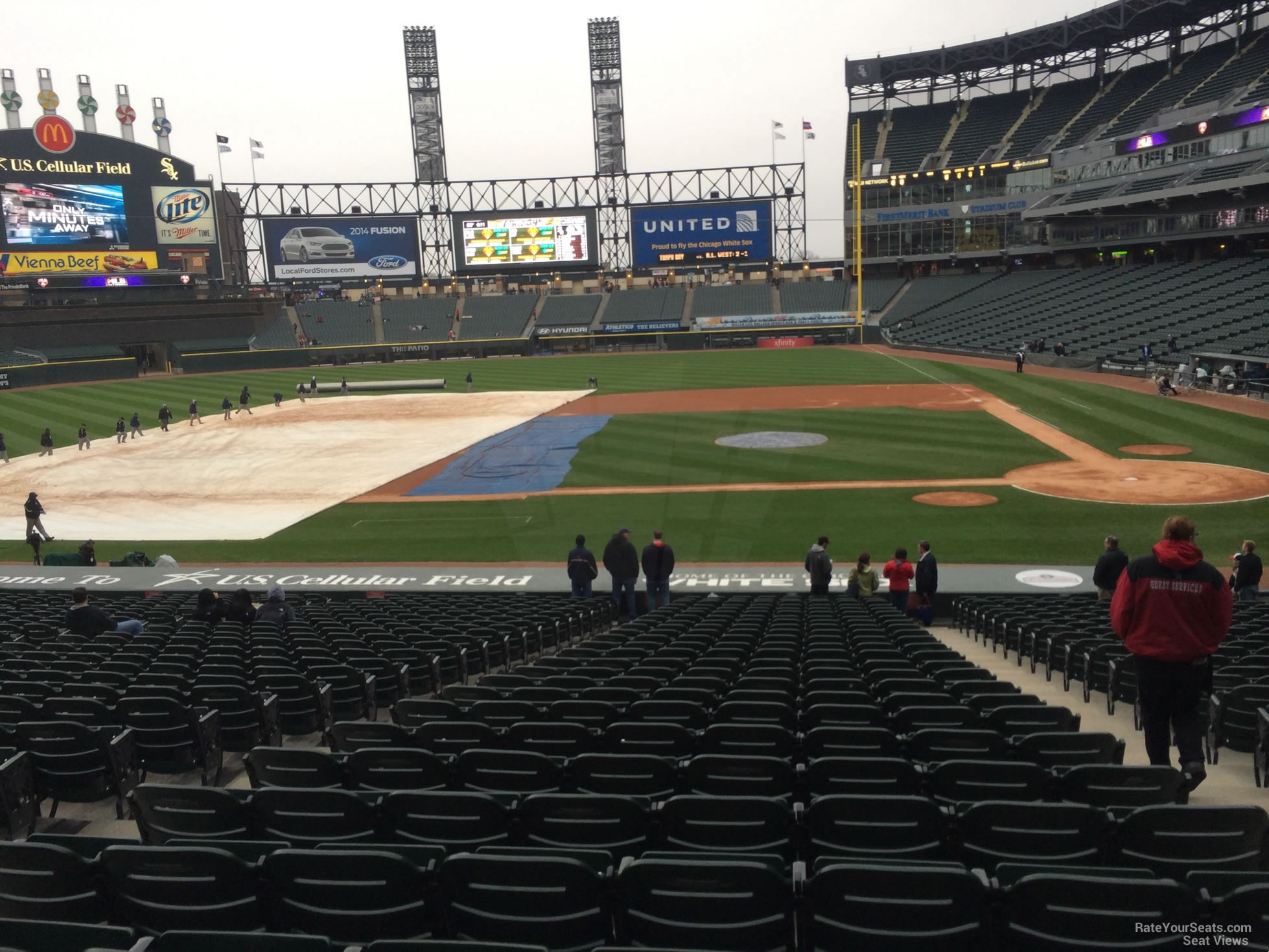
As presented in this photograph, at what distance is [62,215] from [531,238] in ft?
133

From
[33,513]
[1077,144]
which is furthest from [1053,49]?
[33,513]

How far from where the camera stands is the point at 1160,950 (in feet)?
10.7

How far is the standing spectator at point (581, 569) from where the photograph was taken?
1672 cm

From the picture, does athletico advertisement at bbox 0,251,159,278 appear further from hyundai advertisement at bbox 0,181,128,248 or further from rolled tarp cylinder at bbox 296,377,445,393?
rolled tarp cylinder at bbox 296,377,445,393

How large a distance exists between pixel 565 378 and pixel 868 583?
4615 centimetres

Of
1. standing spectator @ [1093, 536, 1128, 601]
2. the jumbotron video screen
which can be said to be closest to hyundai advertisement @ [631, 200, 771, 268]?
the jumbotron video screen

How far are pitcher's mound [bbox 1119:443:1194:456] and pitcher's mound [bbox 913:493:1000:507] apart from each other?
8085mm

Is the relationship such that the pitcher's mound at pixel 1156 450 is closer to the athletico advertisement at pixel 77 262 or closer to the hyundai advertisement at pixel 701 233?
the hyundai advertisement at pixel 701 233

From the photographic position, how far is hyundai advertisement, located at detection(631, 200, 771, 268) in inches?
3629

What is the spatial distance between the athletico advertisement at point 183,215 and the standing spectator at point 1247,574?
83933mm

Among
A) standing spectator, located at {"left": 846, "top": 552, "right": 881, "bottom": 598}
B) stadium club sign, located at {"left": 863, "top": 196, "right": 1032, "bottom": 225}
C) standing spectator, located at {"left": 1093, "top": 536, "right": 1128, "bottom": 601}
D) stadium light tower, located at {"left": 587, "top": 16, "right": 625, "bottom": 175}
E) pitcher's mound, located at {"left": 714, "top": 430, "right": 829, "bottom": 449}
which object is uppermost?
stadium light tower, located at {"left": 587, "top": 16, "right": 625, "bottom": 175}
